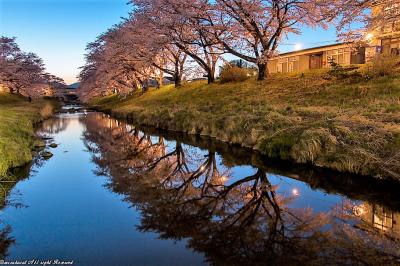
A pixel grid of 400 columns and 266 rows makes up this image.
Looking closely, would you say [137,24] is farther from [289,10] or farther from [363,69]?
[363,69]

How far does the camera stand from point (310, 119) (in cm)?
1555

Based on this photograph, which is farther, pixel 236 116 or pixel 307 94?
pixel 307 94

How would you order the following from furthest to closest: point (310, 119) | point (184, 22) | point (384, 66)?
point (184, 22), point (384, 66), point (310, 119)

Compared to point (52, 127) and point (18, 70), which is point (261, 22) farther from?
point (18, 70)

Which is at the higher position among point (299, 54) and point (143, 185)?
point (299, 54)

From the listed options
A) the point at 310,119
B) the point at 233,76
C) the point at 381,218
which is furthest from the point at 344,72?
the point at 381,218

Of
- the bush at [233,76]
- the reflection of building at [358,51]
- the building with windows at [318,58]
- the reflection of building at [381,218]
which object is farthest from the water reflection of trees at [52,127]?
the reflection of building at [381,218]

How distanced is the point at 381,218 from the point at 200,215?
14.1 ft

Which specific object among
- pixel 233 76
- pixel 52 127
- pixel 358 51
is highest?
pixel 358 51

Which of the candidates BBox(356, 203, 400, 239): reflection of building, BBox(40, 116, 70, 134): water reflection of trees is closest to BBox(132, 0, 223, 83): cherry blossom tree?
BBox(40, 116, 70, 134): water reflection of trees

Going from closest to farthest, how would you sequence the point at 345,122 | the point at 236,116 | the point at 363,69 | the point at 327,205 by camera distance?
the point at 327,205 → the point at 345,122 → the point at 236,116 → the point at 363,69

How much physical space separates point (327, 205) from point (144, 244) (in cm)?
503

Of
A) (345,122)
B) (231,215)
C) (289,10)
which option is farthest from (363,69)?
(231,215)

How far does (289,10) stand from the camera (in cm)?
2831
